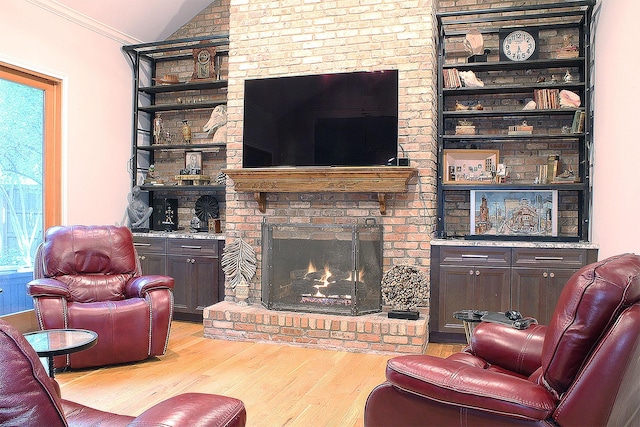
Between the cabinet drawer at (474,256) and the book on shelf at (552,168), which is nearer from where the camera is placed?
the cabinet drawer at (474,256)

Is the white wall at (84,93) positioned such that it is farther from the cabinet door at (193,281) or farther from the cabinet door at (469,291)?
the cabinet door at (469,291)

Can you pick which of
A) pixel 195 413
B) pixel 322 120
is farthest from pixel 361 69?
pixel 195 413

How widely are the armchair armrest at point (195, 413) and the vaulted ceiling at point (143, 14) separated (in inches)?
185

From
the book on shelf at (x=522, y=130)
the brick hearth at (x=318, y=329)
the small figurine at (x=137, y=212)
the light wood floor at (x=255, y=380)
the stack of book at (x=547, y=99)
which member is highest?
the stack of book at (x=547, y=99)

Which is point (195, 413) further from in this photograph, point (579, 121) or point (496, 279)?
point (579, 121)

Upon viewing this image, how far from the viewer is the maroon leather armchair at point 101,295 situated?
12.0ft

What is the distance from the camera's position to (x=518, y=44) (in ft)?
15.9

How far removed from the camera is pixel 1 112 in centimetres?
459

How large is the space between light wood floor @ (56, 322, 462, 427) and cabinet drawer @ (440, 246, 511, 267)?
2.45ft

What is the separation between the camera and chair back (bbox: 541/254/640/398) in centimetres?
164

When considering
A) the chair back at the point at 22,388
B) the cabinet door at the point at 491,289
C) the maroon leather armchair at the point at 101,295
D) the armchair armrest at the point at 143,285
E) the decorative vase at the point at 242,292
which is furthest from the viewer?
the decorative vase at the point at 242,292

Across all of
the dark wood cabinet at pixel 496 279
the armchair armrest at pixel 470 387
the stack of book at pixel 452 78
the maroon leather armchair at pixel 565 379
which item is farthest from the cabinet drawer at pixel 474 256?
the armchair armrest at pixel 470 387

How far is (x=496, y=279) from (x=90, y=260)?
336 centimetres

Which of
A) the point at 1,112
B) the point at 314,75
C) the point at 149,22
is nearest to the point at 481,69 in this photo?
the point at 314,75
